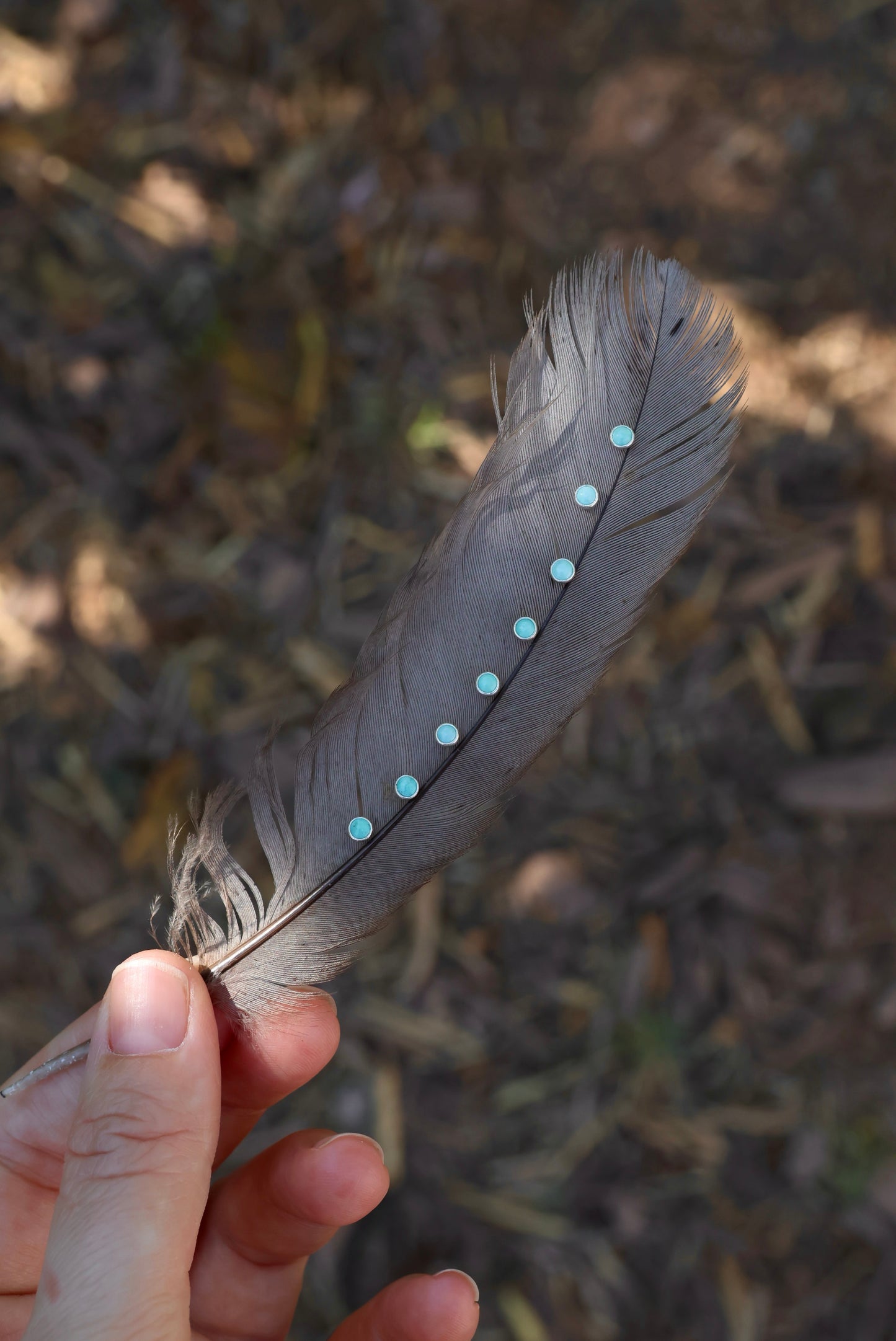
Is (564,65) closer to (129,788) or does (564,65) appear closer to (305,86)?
(305,86)

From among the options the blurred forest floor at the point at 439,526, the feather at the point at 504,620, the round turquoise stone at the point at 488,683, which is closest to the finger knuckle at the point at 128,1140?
the feather at the point at 504,620

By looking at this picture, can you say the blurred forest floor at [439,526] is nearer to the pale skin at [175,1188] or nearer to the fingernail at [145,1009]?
the pale skin at [175,1188]

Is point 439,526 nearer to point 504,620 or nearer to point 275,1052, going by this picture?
point 504,620

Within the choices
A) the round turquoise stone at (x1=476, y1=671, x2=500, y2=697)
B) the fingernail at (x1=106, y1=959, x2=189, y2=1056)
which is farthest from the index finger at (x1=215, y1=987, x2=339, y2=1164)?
the round turquoise stone at (x1=476, y1=671, x2=500, y2=697)

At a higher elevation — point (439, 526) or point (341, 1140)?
point (439, 526)

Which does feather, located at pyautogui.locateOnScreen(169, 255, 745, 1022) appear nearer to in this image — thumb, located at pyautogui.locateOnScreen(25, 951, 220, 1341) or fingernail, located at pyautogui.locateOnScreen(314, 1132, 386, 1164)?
thumb, located at pyautogui.locateOnScreen(25, 951, 220, 1341)

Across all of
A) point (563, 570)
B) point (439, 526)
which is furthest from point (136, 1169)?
point (439, 526)
